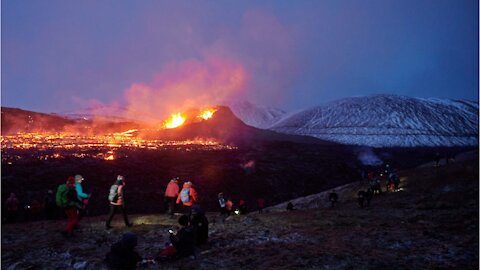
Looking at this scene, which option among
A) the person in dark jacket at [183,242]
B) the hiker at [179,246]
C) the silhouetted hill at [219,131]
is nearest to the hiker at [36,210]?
the hiker at [179,246]

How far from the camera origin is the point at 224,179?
4816cm

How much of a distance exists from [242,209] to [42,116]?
102 metres

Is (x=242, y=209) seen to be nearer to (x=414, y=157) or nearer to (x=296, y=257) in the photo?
(x=296, y=257)

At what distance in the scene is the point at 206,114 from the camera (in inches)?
4715

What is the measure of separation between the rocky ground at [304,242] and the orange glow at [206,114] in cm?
9330

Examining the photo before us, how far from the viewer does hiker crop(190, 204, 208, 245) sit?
14.5 meters

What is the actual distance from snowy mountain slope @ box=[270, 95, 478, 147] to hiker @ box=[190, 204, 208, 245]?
12300cm

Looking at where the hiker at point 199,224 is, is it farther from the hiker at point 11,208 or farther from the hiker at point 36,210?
the hiker at point 36,210

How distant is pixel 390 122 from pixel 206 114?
82328 millimetres

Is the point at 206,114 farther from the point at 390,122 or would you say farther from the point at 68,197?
the point at 68,197

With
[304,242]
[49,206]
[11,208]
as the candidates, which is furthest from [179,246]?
[11,208]

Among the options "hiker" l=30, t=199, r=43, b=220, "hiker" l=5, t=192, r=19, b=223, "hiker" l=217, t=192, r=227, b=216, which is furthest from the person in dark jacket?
"hiker" l=30, t=199, r=43, b=220

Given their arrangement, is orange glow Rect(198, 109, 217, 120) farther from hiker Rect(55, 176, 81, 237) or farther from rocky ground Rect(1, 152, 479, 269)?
hiker Rect(55, 176, 81, 237)

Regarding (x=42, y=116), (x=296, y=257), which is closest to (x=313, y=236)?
(x=296, y=257)
